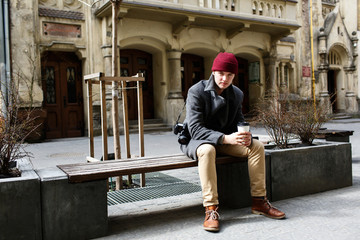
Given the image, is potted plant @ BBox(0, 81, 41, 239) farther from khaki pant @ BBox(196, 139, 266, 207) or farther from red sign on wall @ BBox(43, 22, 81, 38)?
red sign on wall @ BBox(43, 22, 81, 38)

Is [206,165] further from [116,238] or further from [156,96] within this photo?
[156,96]

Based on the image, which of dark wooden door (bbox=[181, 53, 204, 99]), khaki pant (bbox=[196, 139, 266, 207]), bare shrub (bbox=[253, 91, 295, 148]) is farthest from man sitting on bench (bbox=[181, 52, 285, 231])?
dark wooden door (bbox=[181, 53, 204, 99])

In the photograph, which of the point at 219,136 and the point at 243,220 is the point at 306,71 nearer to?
the point at 219,136

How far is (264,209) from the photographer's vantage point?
332cm

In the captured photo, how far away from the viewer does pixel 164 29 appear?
13602 mm

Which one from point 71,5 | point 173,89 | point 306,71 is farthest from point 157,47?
point 306,71

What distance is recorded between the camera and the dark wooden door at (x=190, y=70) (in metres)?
15.5

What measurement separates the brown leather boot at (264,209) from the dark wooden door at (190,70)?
40.1 ft

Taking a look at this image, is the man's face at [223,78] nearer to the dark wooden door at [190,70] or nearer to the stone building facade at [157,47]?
the stone building facade at [157,47]

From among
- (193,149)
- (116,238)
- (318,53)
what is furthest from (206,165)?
(318,53)

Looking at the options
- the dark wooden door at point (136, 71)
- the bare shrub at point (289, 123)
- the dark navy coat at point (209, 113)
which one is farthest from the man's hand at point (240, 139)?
the dark wooden door at point (136, 71)

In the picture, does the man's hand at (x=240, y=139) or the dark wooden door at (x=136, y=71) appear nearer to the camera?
the man's hand at (x=240, y=139)

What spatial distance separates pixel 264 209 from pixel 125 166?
1.30 m

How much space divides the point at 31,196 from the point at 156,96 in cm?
1194
